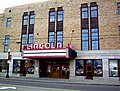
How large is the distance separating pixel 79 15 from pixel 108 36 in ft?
19.5

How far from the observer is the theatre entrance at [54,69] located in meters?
32.5

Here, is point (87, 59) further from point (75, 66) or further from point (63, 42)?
point (63, 42)

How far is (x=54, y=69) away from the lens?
33438mm

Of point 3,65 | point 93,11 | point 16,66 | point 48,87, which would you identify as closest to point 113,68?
point 93,11

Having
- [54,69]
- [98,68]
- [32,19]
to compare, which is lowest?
[54,69]

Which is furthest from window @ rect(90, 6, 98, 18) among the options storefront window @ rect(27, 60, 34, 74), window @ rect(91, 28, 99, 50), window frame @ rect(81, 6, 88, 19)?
storefront window @ rect(27, 60, 34, 74)

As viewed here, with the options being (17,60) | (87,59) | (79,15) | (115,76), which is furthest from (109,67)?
(17,60)

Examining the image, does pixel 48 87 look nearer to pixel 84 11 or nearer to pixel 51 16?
pixel 84 11

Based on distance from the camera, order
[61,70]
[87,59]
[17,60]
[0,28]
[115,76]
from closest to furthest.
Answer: [115,76]
[87,59]
[61,70]
[17,60]
[0,28]

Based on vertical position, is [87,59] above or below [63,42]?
below

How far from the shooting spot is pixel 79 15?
32.0 meters

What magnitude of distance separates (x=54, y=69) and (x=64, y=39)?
A: 5.46 metres

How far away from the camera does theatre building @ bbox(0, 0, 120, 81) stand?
29344mm

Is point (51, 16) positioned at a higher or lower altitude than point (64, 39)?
higher
